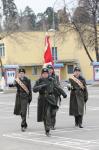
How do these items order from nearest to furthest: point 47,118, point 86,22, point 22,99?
point 47,118 < point 22,99 < point 86,22

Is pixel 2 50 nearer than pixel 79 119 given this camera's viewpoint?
No

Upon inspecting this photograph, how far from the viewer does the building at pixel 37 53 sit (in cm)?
7562

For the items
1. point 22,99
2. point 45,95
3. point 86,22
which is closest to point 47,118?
point 45,95

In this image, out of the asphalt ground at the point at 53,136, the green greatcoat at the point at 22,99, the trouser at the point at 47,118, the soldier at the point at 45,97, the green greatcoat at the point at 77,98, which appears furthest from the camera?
the green greatcoat at the point at 77,98

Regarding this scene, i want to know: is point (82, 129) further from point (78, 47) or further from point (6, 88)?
point (78, 47)

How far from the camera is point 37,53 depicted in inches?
3051

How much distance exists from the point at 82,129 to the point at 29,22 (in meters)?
133

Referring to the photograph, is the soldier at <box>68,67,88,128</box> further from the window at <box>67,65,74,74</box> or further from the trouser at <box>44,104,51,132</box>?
the window at <box>67,65,74,74</box>

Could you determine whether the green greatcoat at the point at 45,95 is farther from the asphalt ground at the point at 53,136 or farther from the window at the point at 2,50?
the window at the point at 2,50

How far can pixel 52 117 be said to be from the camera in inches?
588

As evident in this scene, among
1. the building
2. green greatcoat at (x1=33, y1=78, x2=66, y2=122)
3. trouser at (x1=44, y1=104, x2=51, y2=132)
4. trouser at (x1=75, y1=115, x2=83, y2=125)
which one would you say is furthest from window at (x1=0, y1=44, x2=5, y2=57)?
trouser at (x1=44, y1=104, x2=51, y2=132)

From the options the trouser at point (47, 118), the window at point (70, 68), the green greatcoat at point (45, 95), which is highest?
the green greatcoat at point (45, 95)

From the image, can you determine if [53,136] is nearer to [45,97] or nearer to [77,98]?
[45,97]

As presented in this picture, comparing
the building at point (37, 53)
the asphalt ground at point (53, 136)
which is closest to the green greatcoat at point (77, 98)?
the asphalt ground at point (53, 136)
